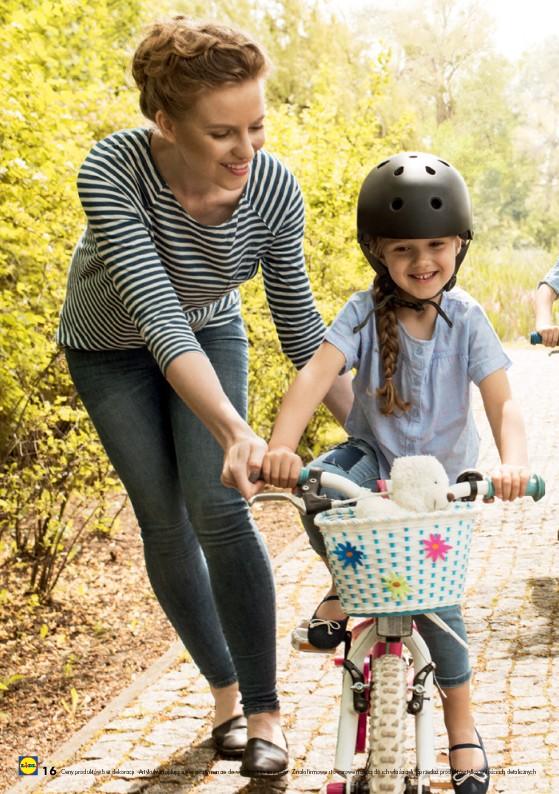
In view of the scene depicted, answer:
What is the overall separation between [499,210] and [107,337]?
117ft

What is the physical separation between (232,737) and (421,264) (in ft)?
5.72

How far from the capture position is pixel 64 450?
6027mm

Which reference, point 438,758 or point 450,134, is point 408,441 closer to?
point 438,758

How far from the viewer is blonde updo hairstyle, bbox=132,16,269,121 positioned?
2992 millimetres

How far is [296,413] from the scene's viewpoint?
3.09 meters

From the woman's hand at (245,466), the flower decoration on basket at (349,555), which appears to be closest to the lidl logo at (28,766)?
the woman's hand at (245,466)

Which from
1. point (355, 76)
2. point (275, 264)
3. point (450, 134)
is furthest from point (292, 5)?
point (275, 264)

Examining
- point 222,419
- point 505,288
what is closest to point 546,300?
point 222,419

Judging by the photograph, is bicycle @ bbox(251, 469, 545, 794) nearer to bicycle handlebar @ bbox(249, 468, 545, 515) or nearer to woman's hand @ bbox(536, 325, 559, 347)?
bicycle handlebar @ bbox(249, 468, 545, 515)

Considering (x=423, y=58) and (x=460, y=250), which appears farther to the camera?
(x=423, y=58)

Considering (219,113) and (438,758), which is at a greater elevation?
(219,113)

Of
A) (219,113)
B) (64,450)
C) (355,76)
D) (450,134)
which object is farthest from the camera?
(450,134)

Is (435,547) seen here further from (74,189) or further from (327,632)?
(74,189)

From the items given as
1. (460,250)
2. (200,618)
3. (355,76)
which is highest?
(355,76)
